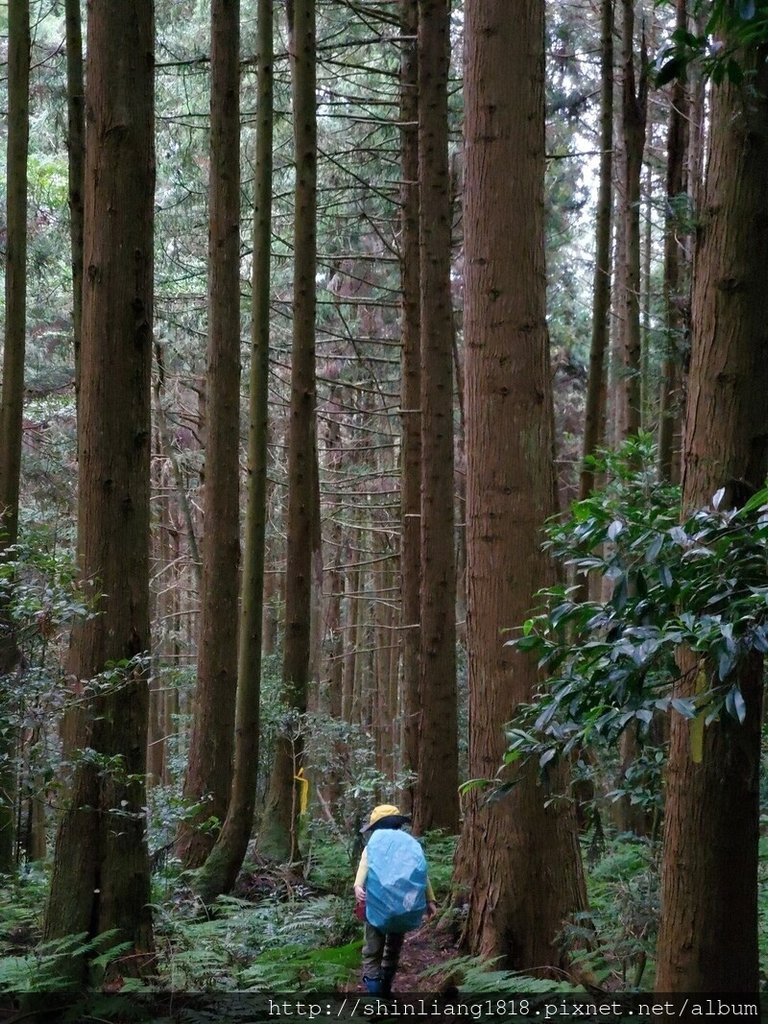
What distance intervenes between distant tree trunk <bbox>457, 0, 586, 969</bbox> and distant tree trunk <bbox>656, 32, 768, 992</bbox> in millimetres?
1961

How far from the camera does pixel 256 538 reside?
9.39 meters

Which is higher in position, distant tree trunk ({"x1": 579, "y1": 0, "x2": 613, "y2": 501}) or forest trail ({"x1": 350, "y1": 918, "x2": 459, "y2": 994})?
distant tree trunk ({"x1": 579, "y1": 0, "x2": 613, "y2": 501})

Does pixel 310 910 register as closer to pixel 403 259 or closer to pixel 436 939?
pixel 436 939

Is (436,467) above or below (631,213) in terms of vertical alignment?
below

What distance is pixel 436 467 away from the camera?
1066cm

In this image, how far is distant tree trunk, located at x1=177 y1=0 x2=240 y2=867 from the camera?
31.2ft

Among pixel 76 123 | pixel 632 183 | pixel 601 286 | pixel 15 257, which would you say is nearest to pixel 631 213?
pixel 632 183

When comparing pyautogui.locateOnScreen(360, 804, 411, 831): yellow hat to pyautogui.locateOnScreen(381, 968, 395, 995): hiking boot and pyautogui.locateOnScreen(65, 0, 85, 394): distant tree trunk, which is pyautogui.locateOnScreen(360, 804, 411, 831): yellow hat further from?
pyautogui.locateOnScreen(65, 0, 85, 394): distant tree trunk

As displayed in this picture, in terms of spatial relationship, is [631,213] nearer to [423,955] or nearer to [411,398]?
[411,398]

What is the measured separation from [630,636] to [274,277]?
19.8 metres

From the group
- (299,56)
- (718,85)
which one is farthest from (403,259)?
(718,85)

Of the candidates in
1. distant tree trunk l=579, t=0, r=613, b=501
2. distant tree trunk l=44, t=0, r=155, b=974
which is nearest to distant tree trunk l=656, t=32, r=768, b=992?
distant tree trunk l=44, t=0, r=155, b=974

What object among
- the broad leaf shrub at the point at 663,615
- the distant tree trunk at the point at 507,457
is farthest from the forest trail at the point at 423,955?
the broad leaf shrub at the point at 663,615

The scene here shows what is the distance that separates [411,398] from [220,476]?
482 centimetres
